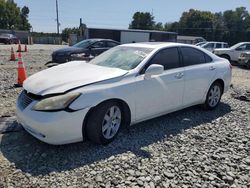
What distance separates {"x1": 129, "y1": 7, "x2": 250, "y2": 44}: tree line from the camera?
6500cm

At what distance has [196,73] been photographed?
538 cm

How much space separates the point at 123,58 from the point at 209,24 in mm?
77049

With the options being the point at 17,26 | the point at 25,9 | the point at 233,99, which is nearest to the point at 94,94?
the point at 233,99

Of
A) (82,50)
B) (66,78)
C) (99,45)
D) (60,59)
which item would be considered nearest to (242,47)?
(99,45)

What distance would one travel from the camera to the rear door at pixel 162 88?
4.35m

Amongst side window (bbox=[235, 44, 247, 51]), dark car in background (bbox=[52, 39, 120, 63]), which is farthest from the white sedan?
side window (bbox=[235, 44, 247, 51])

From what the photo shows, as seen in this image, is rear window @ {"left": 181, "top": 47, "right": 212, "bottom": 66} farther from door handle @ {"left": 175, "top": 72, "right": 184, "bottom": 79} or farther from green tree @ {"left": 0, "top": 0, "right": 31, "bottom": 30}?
green tree @ {"left": 0, "top": 0, "right": 31, "bottom": 30}

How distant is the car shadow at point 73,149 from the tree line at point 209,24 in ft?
209

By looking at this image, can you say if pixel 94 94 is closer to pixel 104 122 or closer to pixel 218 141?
pixel 104 122

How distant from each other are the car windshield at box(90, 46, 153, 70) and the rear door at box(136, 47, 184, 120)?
0.20 meters

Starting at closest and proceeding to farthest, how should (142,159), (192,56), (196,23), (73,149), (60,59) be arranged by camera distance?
(142,159) → (73,149) → (192,56) → (60,59) → (196,23)

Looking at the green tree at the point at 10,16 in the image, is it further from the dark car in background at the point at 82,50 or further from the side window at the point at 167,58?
the side window at the point at 167,58

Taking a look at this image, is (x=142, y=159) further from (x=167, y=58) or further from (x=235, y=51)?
(x=235, y=51)

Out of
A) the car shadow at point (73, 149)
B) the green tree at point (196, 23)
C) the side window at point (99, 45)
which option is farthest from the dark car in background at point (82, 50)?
the green tree at point (196, 23)
